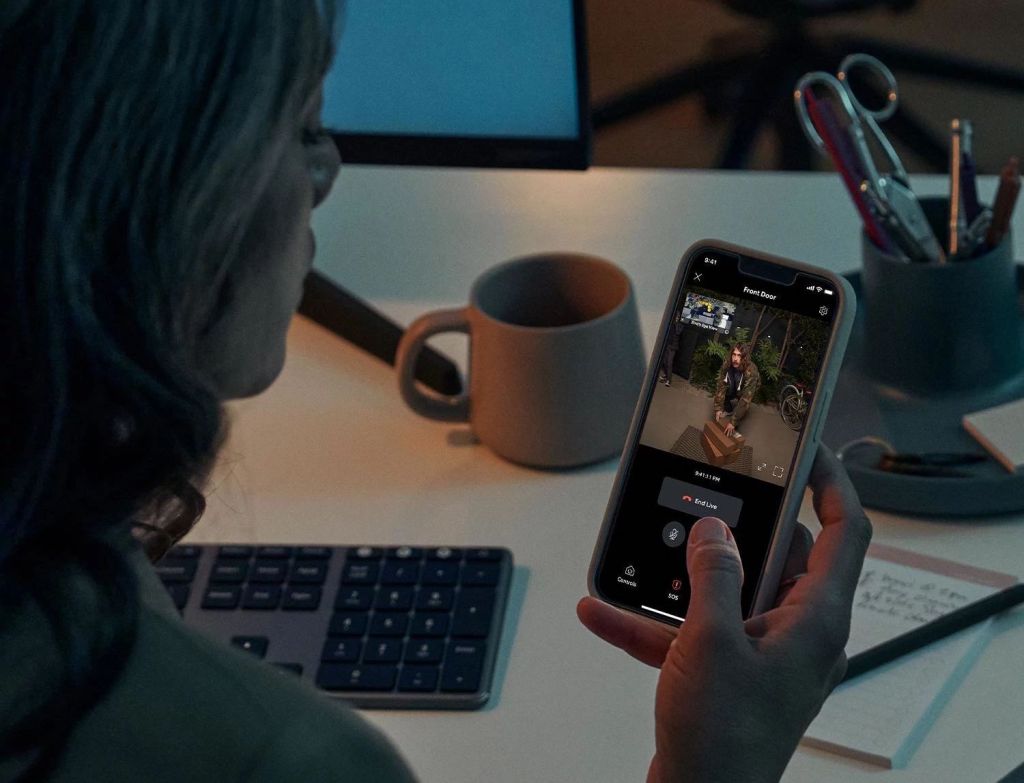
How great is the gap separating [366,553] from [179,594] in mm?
100

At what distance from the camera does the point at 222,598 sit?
707mm

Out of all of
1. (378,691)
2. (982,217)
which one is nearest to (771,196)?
(982,217)

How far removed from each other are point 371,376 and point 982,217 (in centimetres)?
40

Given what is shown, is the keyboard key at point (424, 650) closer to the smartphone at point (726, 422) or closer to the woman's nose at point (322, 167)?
the smartphone at point (726, 422)

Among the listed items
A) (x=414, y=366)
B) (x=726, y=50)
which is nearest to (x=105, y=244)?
(x=414, y=366)

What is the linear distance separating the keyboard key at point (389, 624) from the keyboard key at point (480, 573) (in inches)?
1.6

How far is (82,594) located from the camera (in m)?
0.45

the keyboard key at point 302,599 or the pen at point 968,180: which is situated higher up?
the pen at point 968,180

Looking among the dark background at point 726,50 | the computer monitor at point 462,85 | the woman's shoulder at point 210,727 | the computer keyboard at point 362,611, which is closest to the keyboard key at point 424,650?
the computer keyboard at point 362,611

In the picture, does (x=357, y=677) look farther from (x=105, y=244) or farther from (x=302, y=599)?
(x=105, y=244)

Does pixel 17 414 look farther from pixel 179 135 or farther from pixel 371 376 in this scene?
pixel 371 376

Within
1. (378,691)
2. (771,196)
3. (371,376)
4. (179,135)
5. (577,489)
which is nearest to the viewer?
(179,135)

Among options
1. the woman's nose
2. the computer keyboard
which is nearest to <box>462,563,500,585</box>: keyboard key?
the computer keyboard

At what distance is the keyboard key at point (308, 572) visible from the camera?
713mm
